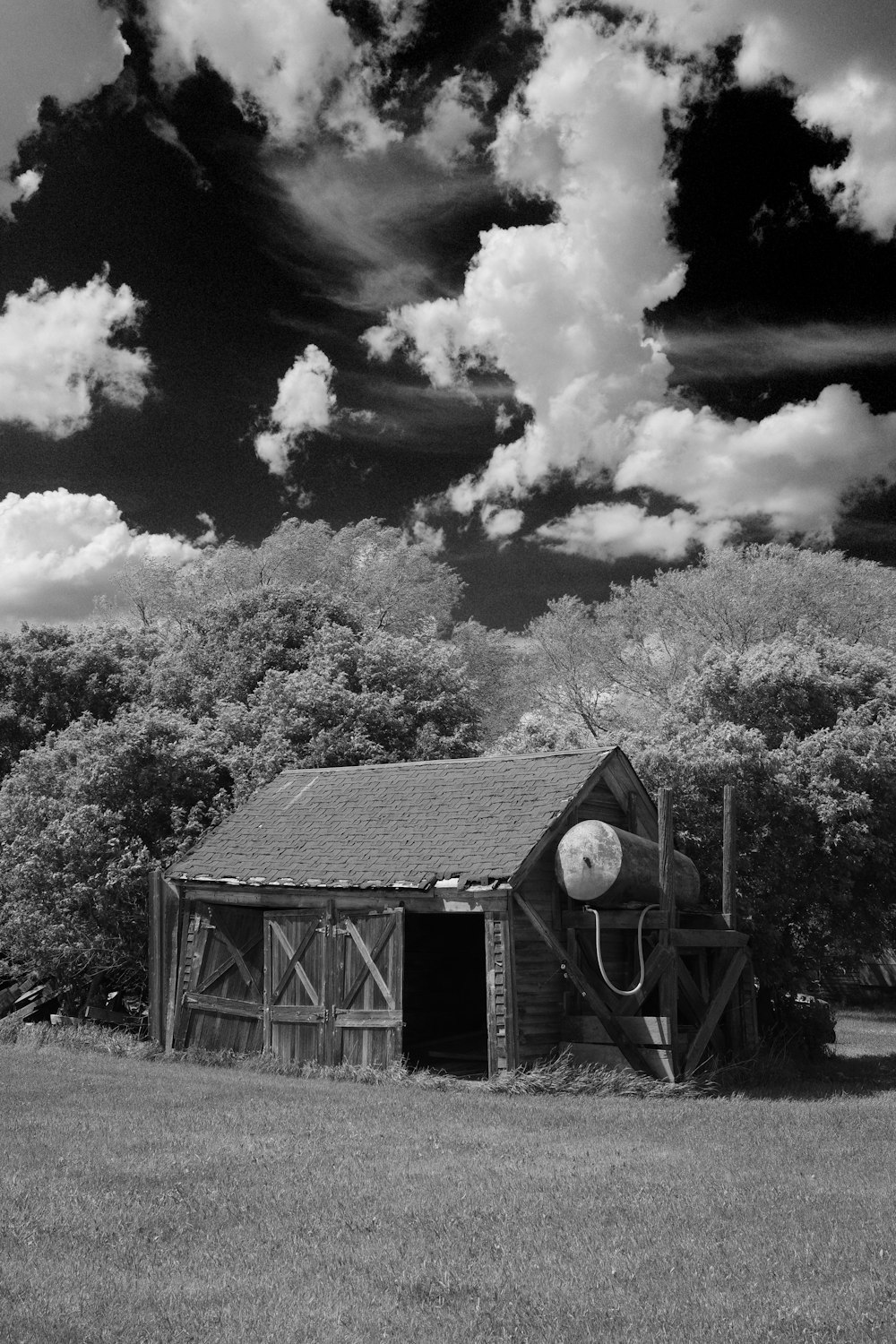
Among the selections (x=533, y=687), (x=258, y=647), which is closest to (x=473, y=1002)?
(x=258, y=647)

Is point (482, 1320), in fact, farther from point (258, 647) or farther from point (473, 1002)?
point (258, 647)

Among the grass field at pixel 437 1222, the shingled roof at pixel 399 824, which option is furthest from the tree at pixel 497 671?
the grass field at pixel 437 1222

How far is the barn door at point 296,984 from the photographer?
19391 mm

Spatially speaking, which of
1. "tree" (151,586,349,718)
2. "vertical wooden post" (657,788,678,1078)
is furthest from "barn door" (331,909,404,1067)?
"tree" (151,586,349,718)

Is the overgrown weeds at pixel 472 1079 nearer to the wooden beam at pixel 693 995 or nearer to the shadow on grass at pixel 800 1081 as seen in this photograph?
the shadow on grass at pixel 800 1081

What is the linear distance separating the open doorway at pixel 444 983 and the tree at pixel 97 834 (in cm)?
643

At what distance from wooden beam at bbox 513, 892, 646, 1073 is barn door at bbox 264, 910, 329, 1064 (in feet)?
13.2

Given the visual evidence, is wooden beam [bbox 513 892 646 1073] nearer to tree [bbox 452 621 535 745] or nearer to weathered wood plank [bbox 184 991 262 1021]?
weathered wood plank [bbox 184 991 262 1021]

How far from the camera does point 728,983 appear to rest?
18.8 meters

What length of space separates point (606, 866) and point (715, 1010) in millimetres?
3156

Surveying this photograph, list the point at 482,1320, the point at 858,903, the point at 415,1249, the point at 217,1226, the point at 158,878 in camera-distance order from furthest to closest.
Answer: the point at 858,903, the point at 158,878, the point at 217,1226, the point at 415,1249, the point at 482,1320

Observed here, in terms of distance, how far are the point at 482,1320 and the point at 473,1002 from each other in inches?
703

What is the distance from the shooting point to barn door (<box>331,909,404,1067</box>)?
18500mm

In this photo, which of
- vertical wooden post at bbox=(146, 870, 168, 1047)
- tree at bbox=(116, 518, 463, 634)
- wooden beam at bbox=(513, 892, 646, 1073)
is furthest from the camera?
tree at bbox=(116, 518, 463, 634)
